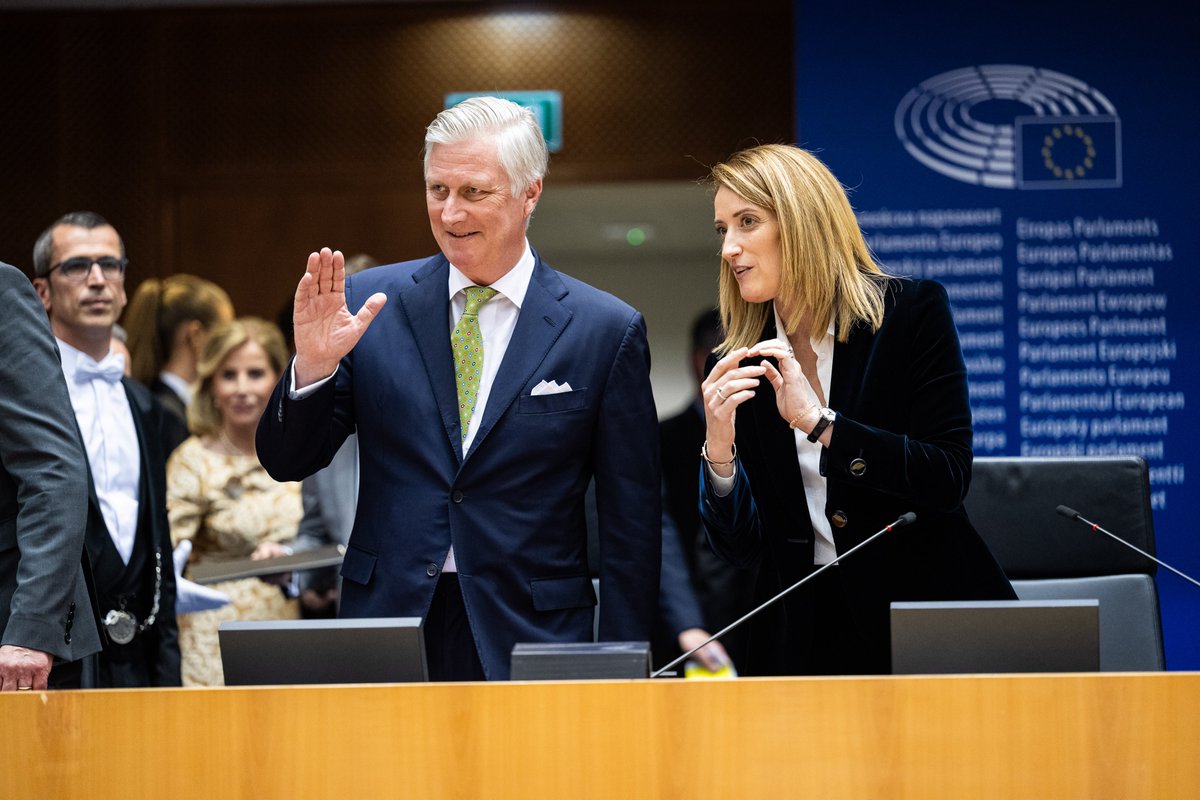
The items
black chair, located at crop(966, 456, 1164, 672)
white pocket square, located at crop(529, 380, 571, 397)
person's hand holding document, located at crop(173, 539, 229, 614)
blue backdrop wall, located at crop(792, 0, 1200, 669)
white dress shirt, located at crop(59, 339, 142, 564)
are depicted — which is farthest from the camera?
blue backdrop wall, located at crop(792, 0, 1200, 669)

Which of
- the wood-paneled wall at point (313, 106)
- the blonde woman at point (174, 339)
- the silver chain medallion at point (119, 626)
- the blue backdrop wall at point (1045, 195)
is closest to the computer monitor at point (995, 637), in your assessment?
the silver chain medallion at point (119, 626)

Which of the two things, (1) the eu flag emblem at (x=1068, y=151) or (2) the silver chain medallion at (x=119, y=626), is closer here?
(2) the silver chain medallion at (x=119, y=626)

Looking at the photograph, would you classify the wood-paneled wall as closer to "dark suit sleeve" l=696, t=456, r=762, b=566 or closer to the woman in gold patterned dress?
the woman in gold patterned dress

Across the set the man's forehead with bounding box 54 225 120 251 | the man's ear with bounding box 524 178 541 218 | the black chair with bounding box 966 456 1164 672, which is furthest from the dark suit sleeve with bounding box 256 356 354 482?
the man's forehead with bounding box 54 225 120 251

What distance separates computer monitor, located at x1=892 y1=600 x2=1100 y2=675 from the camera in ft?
5.74

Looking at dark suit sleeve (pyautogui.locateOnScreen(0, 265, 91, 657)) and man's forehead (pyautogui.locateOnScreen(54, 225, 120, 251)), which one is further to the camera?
man's forehead (pyautogui.locateOnScreen(54, 225, 120, 251))

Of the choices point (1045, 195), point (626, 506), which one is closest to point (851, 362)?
point (626, 506)

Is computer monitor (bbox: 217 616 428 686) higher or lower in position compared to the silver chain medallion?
higher

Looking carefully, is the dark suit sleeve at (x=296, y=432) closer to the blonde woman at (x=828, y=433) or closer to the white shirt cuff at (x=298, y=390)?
the white shirt cuff at (x=298, y=390)

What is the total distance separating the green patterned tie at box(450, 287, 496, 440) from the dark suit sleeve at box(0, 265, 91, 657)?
2.09 ft

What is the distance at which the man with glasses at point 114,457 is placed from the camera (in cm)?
315

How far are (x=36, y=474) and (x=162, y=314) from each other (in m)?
2.98

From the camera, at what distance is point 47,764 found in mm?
1692

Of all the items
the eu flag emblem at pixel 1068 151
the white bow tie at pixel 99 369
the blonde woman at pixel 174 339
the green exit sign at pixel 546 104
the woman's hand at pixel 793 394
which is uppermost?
the green exit sign at pixel 546 104
